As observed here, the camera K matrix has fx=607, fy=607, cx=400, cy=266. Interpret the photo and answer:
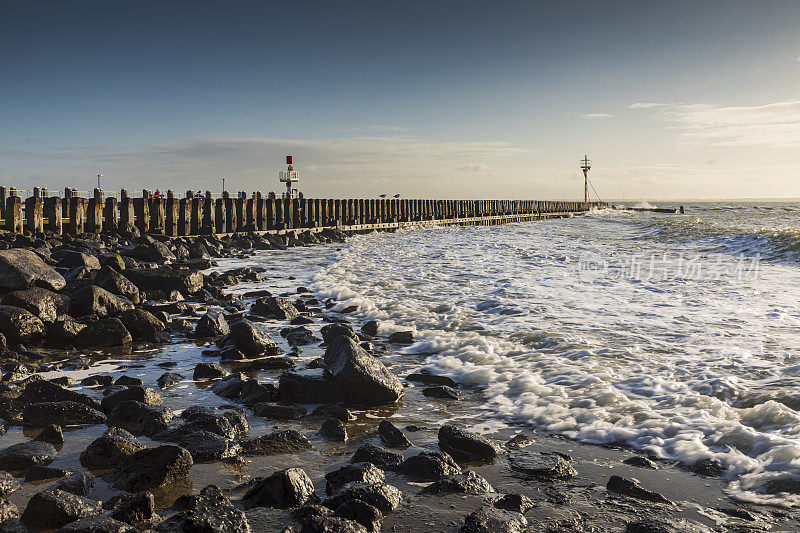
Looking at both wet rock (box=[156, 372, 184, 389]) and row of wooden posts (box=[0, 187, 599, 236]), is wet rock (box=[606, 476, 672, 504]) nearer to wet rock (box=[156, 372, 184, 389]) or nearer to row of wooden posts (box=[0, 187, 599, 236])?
wet rock (box=[156, 372, 184, 389])

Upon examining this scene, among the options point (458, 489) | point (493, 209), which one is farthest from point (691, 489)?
point (493, 209)

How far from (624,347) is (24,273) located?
27.7ft

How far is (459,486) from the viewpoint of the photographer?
3713mm

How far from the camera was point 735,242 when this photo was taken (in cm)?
2412

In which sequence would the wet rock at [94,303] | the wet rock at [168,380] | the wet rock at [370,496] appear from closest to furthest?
the wet rock at [370,496] < the wet rock at [168,380] < the wet rock at [94,303]

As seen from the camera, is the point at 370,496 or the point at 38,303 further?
the point at 38,303

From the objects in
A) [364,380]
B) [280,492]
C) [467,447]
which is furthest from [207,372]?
[467,447]

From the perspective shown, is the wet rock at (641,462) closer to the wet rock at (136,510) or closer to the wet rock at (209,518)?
the wet rock at (209,518)

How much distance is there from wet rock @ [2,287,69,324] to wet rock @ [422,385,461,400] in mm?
5239

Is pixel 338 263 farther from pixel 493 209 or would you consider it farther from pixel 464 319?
pixel 493 209

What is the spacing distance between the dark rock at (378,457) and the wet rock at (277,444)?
18.1 inches

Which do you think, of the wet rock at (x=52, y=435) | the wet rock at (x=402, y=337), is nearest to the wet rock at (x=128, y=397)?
the wet rock at (x=52, y=435)

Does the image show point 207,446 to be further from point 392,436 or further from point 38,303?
point 38,303

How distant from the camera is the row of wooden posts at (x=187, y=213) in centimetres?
1791
